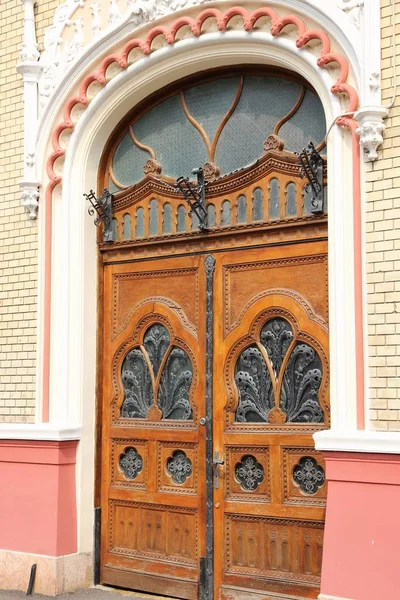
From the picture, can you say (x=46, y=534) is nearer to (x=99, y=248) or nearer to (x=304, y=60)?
(x=99, y=248)

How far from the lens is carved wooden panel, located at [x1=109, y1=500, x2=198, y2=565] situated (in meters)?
7.11

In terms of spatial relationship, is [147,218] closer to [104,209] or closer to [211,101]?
[104,209]

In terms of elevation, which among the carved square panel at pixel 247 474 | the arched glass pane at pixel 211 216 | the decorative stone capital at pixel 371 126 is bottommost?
the carved square panel at pixel 247 474

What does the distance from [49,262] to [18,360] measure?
36.6 inches

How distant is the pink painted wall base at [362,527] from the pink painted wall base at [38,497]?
2.53 metres

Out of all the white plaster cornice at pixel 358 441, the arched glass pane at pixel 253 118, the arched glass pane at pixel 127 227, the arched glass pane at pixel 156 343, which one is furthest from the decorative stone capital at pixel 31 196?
the white plaster cornice at pixel 358 441

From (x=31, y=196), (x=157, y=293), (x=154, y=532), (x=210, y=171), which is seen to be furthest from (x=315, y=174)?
(x=154, y=532)

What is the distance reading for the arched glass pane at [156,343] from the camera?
7.48m

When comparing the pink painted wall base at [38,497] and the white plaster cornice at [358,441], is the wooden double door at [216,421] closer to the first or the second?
the pink painted wall base at [38,497]

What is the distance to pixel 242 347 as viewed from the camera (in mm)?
6941

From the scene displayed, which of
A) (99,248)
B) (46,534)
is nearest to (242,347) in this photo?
(99,248)

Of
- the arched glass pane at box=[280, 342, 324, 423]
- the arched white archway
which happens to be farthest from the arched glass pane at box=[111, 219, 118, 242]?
the arched glass pane at box=[280, 342, 324, 423]

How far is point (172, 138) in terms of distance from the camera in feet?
24.9

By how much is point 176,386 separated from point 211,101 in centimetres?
238
